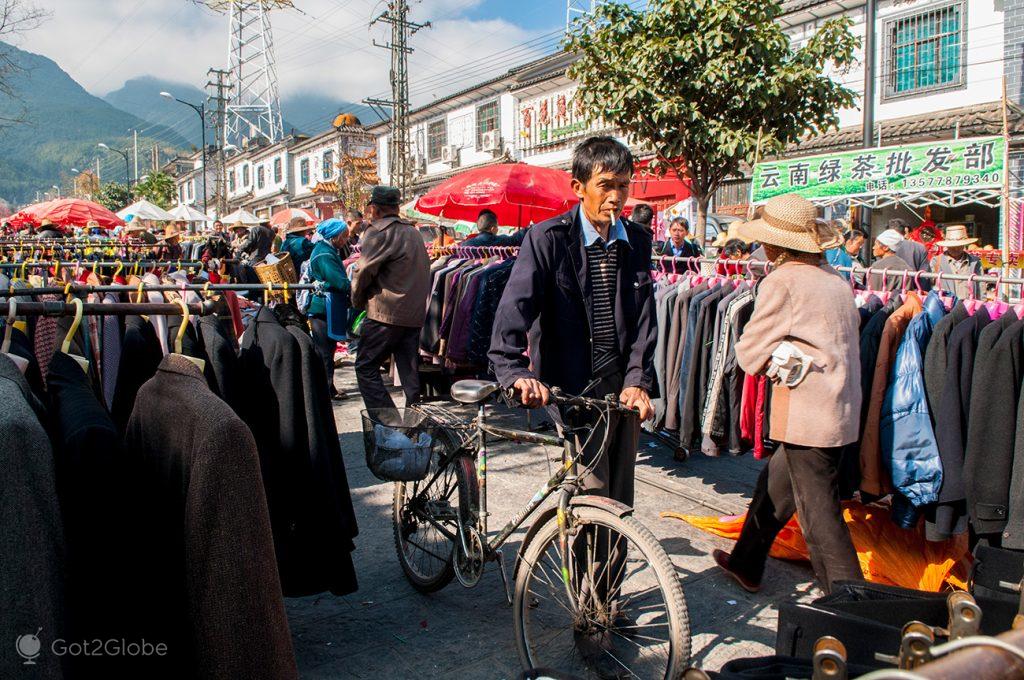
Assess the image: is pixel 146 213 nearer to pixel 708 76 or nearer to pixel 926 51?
pixel 708 76

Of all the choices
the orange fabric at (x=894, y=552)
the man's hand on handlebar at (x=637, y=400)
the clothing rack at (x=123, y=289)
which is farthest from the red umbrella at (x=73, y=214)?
the orange fabric at (x=894, y=552)

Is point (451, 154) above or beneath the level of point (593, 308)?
above

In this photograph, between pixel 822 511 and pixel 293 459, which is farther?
pixel 822 511

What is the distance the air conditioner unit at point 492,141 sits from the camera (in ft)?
93.3

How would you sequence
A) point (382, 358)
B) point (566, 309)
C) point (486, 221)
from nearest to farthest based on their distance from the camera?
1. point (566, 309)
2. point (382, 358)
3. point (486, 221)

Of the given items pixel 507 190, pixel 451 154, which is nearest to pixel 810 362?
pixel 507 190

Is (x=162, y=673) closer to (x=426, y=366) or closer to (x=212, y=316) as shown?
(x=212, y=316)

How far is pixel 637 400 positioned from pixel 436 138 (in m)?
32.4

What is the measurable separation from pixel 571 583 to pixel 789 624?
3.68 feet

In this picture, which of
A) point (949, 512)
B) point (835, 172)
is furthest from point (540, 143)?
point (949, 512)

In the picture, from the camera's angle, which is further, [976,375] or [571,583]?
[976,375]

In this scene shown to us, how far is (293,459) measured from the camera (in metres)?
2.69

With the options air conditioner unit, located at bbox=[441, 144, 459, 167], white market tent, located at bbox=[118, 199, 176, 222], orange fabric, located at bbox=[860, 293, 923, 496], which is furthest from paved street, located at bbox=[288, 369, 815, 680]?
air conditioner unit, located at bbox=[441, 144, 459, 167]

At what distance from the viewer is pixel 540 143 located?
86.7 ft
